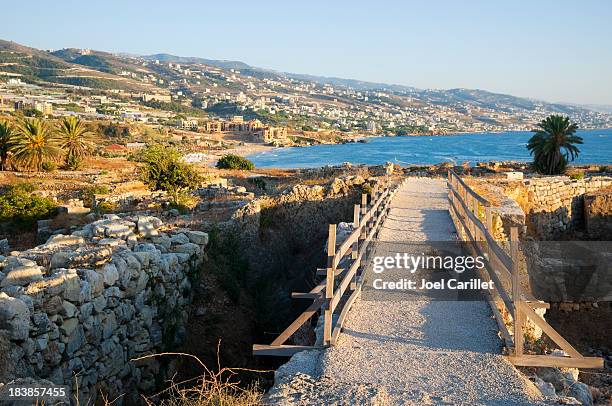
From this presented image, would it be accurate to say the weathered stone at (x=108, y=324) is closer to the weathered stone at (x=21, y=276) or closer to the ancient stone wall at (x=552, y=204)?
the weathered stone at (x=21, y=276)

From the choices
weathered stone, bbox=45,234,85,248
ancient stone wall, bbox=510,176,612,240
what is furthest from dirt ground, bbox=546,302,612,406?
weathered stone, bbox=45,234,85,248

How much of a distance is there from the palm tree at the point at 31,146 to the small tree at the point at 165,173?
16761 mm

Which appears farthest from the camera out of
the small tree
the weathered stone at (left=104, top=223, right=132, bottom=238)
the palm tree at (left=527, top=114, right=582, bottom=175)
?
the palm tree at (left=527, top=114, right=582, bottom=175)

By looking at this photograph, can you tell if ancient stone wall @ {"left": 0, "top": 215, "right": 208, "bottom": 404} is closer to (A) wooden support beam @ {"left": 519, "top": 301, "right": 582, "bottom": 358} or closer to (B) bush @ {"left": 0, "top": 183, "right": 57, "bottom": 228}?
(A) wooden support beam @ {"left": 519, "top": 301, "right": 582, "bottom": 358}

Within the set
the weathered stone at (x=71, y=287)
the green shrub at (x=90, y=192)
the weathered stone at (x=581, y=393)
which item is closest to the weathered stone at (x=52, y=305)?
the weathered stone at (x=71, y=287)

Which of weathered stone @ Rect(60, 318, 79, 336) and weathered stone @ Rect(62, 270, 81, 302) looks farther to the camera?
weathered stone @ Rect(62, 270, 81, 302)

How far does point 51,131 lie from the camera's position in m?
42.3

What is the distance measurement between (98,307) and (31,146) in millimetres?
33408

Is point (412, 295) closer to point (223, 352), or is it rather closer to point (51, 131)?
point (223, 352)

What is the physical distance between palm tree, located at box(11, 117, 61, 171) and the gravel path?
35.7m

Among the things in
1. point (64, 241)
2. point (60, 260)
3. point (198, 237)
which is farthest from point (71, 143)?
point (60, 260)

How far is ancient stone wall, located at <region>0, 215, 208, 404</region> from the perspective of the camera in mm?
7469

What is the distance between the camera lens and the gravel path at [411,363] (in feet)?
17.3

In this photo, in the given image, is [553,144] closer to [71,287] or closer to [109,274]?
[109,274]
